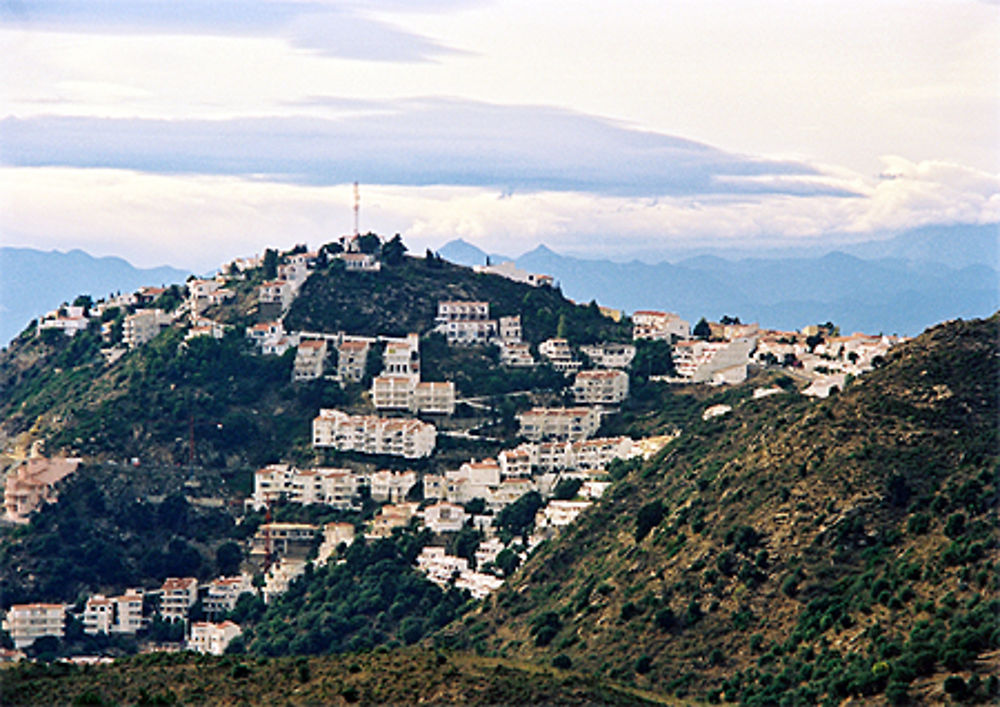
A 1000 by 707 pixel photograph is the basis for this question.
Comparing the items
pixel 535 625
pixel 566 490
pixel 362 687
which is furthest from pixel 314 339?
pixel 362 687

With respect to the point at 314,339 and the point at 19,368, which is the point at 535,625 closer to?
the point at 314,339

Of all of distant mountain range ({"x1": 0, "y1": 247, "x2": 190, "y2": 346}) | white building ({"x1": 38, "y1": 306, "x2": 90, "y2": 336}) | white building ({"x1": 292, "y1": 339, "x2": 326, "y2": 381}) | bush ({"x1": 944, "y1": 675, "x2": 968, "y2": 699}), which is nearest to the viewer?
bush ({"x1": 944, "y1": 675, "x2": 968, "y2": 699})

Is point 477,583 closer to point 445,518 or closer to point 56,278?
point 445,518

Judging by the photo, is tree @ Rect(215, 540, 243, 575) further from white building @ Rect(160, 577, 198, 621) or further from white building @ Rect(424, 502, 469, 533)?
white building @ Rect(424, 502, 469, 533)

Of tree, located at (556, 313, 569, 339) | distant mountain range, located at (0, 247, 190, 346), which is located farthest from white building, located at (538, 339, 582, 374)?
distant mountain range, located at (0, 247, 190, 346)

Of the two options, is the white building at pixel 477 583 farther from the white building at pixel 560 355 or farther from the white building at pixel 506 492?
the white building at pixel 560 355

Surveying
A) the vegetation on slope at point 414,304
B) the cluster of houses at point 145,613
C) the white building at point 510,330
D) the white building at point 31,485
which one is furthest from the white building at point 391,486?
the white building at point 510,330

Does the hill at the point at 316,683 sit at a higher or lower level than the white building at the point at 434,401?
lower
